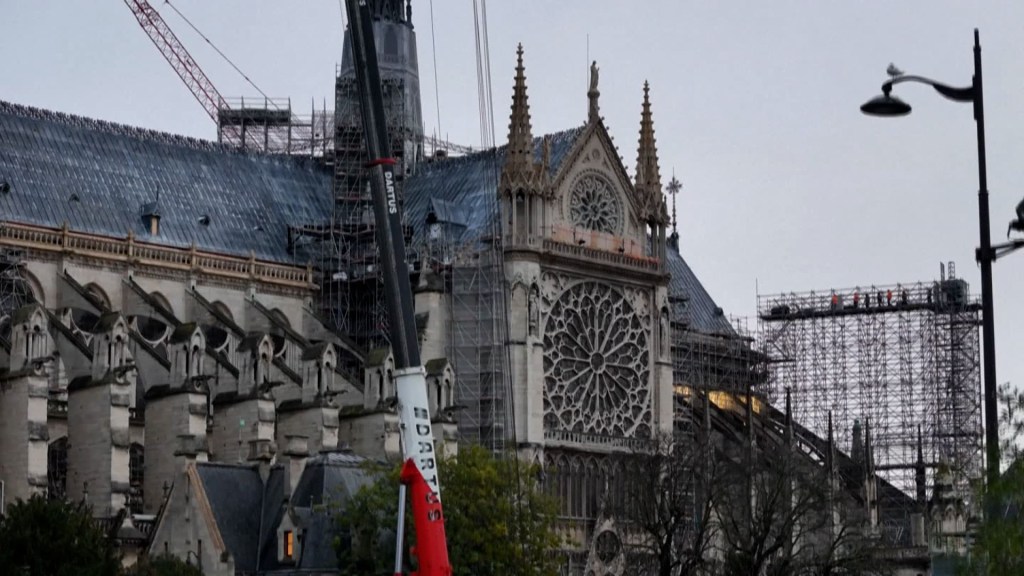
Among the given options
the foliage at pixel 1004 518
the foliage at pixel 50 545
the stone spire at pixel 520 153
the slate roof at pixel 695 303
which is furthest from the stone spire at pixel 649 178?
the foliage at pixel 1004 518

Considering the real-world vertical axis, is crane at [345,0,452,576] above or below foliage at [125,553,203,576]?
above

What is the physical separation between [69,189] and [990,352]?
55.3 m

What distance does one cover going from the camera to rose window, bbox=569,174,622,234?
91.6 meters

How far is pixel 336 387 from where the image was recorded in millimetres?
85812

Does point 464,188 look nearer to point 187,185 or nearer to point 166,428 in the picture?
point 187,185

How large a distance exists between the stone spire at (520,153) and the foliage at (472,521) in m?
20.7

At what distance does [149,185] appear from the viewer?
90.3 meters

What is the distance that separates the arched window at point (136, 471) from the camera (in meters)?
77.9

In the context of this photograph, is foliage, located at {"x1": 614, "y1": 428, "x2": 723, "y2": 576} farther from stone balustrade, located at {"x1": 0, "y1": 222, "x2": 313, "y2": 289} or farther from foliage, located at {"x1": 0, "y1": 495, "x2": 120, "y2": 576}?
foliage, located at {"x1": 0, "y1": 495, "x2": 120, "y2": 576}

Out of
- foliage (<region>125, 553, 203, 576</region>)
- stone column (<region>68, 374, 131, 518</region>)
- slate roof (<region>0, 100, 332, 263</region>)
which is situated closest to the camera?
foliage (<region>125, 553, 203, 576</region>)

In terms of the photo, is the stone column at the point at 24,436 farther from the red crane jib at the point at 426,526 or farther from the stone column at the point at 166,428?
the red crane jib at the point at 426,526

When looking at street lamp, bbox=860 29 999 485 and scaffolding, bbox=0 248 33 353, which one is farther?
scaffolding, bbox=0 248 33 353

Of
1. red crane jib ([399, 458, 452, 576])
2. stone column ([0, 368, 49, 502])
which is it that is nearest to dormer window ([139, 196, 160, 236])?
stone column ([0, 368, 49, 502])

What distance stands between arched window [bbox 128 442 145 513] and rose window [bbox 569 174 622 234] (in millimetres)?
19717
